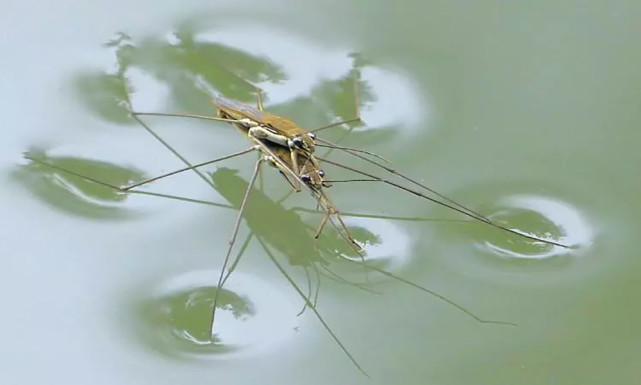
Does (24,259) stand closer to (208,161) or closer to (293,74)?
(208,161)

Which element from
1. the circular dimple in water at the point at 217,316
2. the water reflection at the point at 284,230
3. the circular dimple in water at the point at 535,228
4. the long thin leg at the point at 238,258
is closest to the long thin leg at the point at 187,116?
the water reflection at the point at 284,230

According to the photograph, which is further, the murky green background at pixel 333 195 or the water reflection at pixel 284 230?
the water reflection at pixel 284 230

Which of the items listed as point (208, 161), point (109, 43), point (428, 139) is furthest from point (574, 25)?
point (109, 43)

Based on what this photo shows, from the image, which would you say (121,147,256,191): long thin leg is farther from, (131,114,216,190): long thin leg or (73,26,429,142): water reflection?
(73,26,429,142): water reflection

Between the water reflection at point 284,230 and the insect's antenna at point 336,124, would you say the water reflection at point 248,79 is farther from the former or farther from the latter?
the water reflection at point 284,230

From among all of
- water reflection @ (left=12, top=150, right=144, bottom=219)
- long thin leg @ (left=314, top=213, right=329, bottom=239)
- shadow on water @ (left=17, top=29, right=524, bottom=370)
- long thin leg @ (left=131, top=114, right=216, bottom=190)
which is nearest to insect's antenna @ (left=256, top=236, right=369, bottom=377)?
shadow on water @ (left=17, top=29, right=524, bottom=370)

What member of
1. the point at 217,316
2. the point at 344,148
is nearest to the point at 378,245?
the point at 344,148
